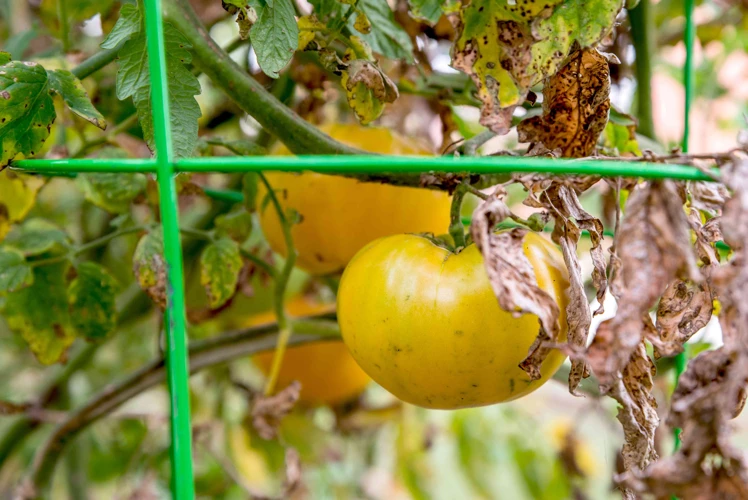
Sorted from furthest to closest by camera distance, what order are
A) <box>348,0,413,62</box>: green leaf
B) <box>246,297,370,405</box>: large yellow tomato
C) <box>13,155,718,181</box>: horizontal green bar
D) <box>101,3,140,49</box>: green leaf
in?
<box>246,297,370,405</box>: large yellow tomato
<box>348,0,413,62</box>: green leaf
<box>101,3,140,49</box>: green leaf
<box>13,155,718,181</box>: horizontal green bar

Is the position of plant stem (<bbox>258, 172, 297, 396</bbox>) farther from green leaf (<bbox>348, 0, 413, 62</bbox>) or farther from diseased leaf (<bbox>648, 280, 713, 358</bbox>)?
diseased leaf (<bbox>648, 280, 713, 358</bbox>)

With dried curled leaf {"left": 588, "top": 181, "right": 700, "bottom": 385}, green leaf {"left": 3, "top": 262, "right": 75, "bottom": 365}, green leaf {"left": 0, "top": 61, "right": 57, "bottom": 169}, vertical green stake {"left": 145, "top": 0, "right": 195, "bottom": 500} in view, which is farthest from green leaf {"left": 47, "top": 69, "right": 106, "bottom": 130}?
dried curled leaf {"left": 588, "top": 181, "right": 700, "bottom": 385}

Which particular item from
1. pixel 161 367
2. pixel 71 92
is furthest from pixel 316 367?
pixel 71 92

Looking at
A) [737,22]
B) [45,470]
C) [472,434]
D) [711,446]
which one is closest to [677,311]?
[711,446]

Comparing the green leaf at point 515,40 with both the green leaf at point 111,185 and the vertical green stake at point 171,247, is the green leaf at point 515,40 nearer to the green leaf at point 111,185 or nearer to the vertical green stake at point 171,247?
the vertical green stake at point 171,247

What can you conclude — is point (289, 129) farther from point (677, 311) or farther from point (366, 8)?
point (677, 311)

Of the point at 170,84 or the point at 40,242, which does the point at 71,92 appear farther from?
the point at 40,242

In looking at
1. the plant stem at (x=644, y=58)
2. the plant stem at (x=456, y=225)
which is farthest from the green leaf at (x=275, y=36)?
the plant stem at (x=644, y=58)
